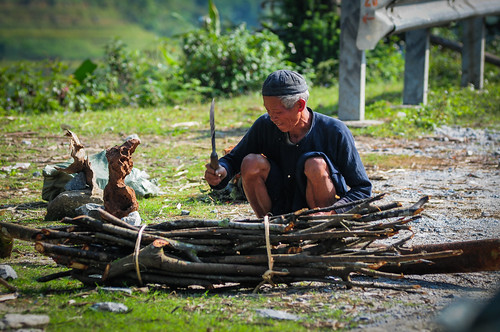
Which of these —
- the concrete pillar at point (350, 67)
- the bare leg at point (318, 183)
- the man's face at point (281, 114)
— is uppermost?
the concrete pillar at point (350, 67)

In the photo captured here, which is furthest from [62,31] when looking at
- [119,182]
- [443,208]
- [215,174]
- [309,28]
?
[215,174]

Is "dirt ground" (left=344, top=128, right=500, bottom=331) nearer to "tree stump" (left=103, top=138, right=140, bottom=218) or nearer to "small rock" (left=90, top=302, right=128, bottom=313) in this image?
"small rock" (left=90, top=302, right=128, bottom=313)

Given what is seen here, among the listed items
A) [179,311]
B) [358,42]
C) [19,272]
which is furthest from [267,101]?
[358,42]

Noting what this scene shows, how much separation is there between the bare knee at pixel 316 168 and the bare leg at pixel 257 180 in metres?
0.37

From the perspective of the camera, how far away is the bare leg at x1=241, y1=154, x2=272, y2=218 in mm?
4160

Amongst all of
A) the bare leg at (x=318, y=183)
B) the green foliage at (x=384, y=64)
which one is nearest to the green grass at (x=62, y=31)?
the green foliage at (x=384, y=64)

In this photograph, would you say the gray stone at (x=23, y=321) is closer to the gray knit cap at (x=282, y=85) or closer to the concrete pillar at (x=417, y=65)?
the gray knit cap at (x=282, y=85)

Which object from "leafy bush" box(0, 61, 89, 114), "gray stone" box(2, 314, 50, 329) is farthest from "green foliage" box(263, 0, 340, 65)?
"gray stone" box(2, 314, 50, 329)

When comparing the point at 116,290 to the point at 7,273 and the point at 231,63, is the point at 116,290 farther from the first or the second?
the point at 231,63

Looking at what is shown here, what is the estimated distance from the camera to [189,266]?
329 centimetres

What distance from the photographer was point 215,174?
389 centimetres

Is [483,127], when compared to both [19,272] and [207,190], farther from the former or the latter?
[19,272]

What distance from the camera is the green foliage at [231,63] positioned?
11.6 metres

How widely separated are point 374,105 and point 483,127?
191 cm
